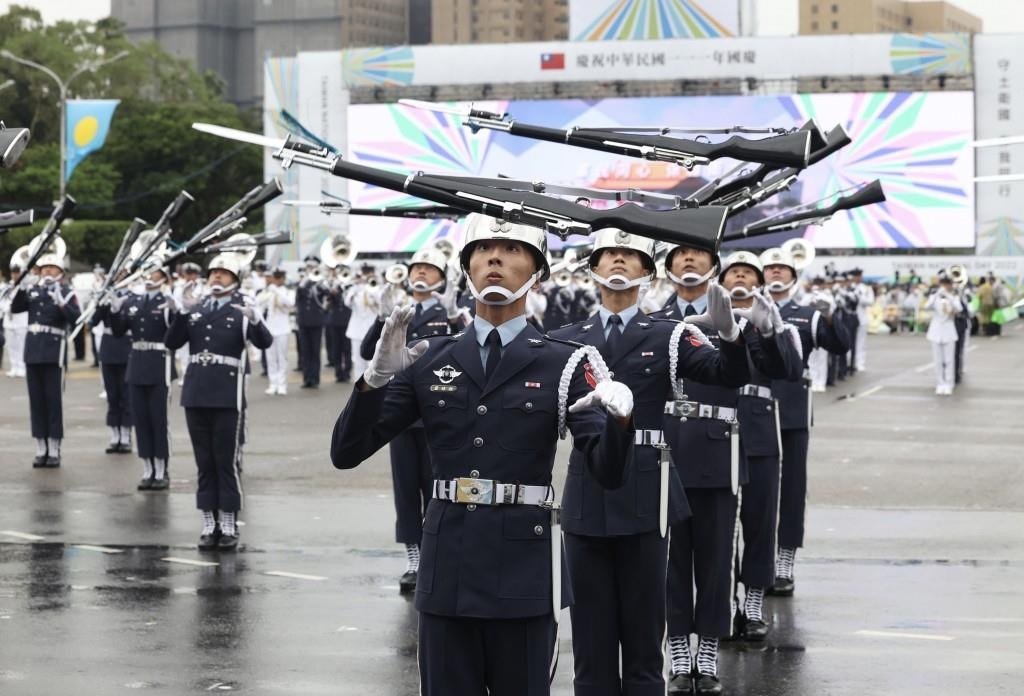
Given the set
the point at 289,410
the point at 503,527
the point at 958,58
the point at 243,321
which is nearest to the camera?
the point at 503,527

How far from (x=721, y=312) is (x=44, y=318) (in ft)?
39.7

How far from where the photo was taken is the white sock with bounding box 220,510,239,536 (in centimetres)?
1185

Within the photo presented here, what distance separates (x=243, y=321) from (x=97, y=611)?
A: 323 centimetres

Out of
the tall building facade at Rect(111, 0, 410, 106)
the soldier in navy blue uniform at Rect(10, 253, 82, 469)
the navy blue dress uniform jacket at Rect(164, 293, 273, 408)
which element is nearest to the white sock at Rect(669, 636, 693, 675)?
the navy blue dress uniform jacket at Rect(164, 293, 273, 408)

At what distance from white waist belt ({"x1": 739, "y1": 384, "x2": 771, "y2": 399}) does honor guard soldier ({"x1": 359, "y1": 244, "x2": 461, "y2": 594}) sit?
1.94m

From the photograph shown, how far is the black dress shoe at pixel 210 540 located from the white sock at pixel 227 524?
0.19 feet

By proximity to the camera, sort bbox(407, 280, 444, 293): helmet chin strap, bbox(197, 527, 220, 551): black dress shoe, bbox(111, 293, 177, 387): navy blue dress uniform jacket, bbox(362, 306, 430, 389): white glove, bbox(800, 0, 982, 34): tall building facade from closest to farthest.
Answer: bbox(362, 306, 430, 389): white glove, bbox(407, 280, 444, 293): helmet chin strap, bbox(197, 527, 220, 551): black dress shoe, bbox(111, 293, 177, 387): navy blue dress uniform jacket, bbox(800, 0, 982, 34): tall building facade

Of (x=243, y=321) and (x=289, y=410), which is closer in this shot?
(x=243, y=321)

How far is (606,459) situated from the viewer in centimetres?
502

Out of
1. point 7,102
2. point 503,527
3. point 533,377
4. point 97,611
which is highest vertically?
point 7,102

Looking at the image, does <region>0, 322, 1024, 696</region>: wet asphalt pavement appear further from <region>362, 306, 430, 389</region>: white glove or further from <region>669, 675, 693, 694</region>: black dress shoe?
<region>362, 306, 430, 389</region>: white glove

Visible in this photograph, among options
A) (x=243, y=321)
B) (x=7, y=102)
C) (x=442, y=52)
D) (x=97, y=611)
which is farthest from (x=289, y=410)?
(x=7, y=102)

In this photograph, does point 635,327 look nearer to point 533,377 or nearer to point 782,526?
point 533,377

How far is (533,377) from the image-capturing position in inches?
211
